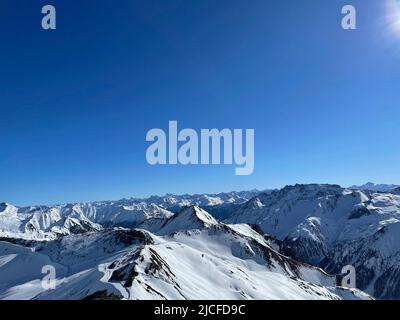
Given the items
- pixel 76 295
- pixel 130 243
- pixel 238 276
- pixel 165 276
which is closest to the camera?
pixel 76 295

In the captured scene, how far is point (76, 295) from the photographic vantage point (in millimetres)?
105625

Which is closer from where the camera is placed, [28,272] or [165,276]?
[165,276]

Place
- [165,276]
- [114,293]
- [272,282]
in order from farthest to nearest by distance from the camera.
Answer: [272,282] < [165,276] < [114,293]
